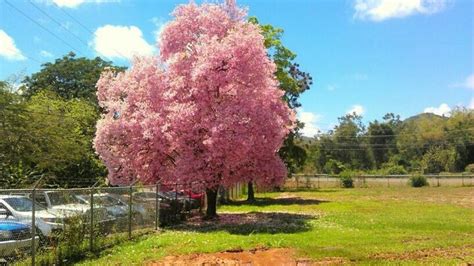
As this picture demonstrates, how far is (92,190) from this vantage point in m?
15.7

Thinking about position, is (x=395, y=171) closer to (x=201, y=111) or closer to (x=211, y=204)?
(x=211, y=204)

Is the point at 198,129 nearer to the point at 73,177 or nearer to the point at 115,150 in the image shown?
the point at 115,150

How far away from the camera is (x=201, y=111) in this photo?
83.0 feet

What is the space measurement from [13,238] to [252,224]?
13.0m

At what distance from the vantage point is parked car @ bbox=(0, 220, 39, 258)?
12.0 m

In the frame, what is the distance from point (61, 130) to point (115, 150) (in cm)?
1408

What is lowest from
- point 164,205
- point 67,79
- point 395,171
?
point 164,205

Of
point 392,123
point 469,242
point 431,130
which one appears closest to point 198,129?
point 469,242

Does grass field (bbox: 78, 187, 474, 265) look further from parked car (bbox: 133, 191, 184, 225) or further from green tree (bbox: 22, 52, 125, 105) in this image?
green tree (bbox: 22, 52, 125, 105)

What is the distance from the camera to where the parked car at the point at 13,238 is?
1198cm

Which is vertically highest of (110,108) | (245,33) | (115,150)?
(245,33)

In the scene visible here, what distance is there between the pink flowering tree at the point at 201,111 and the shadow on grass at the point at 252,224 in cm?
174

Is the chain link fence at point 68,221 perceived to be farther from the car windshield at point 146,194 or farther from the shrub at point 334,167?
the shrub at point 334,167

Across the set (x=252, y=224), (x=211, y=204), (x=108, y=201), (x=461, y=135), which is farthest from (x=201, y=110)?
(x=461, y=135)
